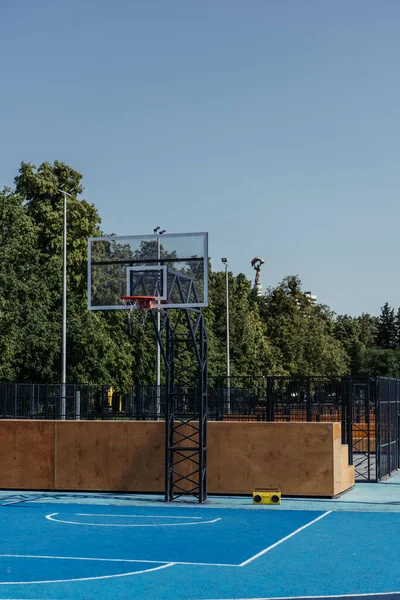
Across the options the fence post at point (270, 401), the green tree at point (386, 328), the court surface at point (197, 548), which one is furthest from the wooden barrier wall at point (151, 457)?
the green tree at point (386, 328)

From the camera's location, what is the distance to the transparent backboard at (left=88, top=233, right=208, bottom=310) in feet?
77.6

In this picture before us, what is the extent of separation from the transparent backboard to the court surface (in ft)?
17.2

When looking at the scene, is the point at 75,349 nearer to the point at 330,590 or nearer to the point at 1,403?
the point at 1,403

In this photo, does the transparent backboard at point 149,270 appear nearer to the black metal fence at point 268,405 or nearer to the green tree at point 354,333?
the black metal fence at point 268,405

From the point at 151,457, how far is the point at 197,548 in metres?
9.54

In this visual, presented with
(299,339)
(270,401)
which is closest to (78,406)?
(270,401)

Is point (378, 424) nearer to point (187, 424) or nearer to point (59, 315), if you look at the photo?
point (187, 424)

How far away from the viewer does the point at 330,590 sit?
13.3m

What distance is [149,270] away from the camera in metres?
24.2

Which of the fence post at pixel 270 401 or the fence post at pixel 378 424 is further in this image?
the fence post at pixel 270 401

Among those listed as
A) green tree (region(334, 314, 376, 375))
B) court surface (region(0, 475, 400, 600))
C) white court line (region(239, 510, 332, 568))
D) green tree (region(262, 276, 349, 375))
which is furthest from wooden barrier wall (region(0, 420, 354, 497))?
green tree (region(334, 314, 376, 375))

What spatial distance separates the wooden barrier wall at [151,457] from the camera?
2558 centimetres

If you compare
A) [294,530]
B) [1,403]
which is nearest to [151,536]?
[294,530]

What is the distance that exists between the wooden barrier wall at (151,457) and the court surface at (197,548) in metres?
0.77
